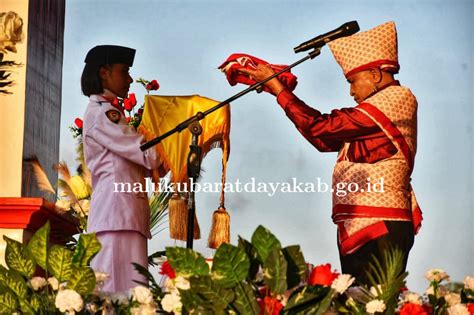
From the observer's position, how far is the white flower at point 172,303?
2.71 meters

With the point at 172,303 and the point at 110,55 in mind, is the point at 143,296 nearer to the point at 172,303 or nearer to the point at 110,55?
the point at 172,303

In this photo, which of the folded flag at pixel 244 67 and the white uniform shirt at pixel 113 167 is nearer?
the white uniform shirt at pixel 113 167

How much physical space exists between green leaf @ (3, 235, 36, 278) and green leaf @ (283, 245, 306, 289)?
65 centimetres

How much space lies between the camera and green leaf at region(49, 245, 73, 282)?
277 centimetres

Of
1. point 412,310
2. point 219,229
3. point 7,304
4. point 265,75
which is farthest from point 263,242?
point 265,75

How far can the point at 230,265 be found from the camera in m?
2.61

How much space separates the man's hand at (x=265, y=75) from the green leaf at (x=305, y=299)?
2.90 metres

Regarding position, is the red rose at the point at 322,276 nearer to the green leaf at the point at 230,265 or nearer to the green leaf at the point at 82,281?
the green leaf at the point at 230,265

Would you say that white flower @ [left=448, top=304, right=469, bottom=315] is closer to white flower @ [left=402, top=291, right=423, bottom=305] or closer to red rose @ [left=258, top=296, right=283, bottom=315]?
white flower @ [left=402, top=291, right=423, bottom=305]

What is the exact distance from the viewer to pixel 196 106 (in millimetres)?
5711

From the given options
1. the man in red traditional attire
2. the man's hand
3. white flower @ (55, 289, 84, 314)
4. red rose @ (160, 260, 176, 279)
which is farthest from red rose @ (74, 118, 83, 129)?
white flower @ (55, 289, 84, 314)

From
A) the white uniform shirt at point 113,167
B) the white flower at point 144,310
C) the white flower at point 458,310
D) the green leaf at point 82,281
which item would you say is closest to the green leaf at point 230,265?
the white flower at point 144,310

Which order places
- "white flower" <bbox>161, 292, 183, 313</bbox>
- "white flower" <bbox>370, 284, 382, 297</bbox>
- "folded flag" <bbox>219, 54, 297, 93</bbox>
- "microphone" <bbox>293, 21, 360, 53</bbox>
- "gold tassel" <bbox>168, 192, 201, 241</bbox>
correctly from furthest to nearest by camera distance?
"folded flag" <bbox>219, 54, 297, 93</bbox> → "gold tassel" <bbox>168, 192, 201, 241</bbox> → "microphone" <bbox>293, 21, 360, 53</bbox> → "white flower" <bbox>370, 284, 382, 297</bbox> → "white flower" <bbox>161, 292, 183, 313</bbox>

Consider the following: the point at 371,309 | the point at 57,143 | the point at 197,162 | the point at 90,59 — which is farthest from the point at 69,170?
the point at 371,309
